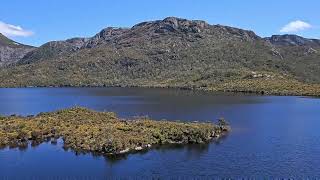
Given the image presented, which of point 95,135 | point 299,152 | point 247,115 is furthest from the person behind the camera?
point 247,115

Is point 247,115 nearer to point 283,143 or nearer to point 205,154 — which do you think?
point 283,143

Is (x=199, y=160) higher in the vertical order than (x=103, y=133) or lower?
lower

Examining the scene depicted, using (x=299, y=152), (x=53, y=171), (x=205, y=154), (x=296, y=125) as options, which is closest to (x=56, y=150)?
(x=53, y=171)

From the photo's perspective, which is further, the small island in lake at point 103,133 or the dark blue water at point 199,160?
the small island in lake at point 103,133

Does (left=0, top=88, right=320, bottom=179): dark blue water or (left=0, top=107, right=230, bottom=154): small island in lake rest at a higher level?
(left=0, top=107, right=230, bottom=154): small island in lake

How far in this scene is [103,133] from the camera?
356 feet

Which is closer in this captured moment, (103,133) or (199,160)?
(199,160)

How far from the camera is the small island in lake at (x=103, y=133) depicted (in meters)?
102

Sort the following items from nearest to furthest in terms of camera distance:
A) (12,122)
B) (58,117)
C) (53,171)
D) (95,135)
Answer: (53,171), (95,135), (12,122), (58,117)

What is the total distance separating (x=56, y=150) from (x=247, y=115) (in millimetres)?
86969

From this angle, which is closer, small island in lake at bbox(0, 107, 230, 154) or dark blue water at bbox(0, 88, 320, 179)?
dark blue water at bbox(0, 88, 320, 179)

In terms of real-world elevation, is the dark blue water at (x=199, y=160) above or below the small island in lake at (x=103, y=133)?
below

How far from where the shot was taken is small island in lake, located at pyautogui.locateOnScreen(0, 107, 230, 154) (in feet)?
335

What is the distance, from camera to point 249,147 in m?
106
